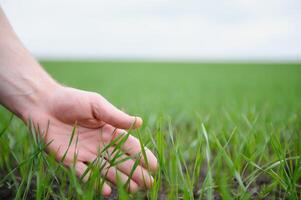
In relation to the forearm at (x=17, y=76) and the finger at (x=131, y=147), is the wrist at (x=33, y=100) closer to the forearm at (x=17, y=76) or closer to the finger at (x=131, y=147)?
the forearm at (x=17, y=76)

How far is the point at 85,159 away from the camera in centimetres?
120

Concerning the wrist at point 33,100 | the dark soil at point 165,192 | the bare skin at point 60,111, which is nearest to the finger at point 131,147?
the bare skin at point 60,111

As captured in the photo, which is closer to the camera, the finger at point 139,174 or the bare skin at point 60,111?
the finger at point 139,174

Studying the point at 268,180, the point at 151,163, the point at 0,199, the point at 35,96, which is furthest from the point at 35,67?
the point at 268,180

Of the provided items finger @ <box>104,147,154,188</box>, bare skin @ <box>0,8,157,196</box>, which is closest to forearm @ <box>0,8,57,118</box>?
bare skin @ <box>0,8,157,196</box>

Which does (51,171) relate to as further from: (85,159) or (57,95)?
(57,95)

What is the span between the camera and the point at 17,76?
1.38 metres

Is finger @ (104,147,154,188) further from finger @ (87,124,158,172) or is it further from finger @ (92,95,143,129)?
finger @ (92,95,143,129)

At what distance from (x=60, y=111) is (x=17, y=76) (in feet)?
0.96

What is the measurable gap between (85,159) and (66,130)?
0.19 metres

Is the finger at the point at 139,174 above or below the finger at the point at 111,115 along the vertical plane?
below

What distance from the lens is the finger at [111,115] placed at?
1156mm

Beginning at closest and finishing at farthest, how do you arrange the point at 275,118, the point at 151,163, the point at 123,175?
the point at 151,163 → the point at 123,175 → the point at 275,118

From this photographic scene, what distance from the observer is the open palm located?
1.13 metres
